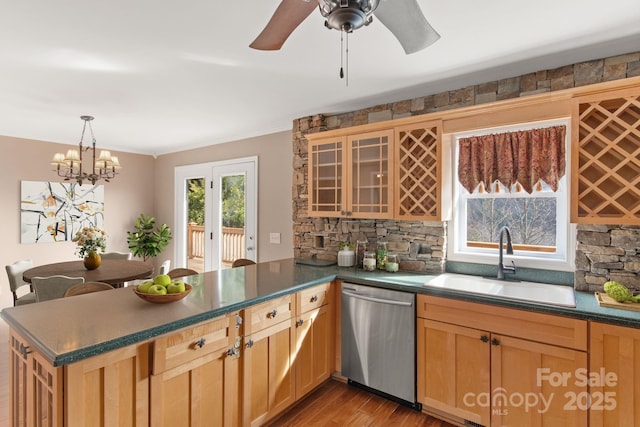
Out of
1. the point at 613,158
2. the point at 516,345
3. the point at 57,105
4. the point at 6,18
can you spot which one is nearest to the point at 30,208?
the point at 57,105

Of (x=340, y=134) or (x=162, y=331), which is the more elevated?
(x=340, y=134)

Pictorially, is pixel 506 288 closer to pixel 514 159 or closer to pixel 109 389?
pixel 514 159

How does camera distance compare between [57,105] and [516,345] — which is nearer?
[516,345]

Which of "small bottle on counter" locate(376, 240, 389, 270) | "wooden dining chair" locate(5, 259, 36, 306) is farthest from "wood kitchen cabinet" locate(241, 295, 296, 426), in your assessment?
"wooden dining chair" locate(5, 259, 36, 306)

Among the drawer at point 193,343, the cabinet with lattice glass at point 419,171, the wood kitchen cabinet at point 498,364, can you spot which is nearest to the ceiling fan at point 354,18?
the cabinet with lattice glass at point 419,171

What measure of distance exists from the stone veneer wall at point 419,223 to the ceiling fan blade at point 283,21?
1.83 metres

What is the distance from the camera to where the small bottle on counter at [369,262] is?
9.70 feet

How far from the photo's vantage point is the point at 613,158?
6.75 ft

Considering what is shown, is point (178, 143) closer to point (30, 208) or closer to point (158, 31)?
point (30, 208)

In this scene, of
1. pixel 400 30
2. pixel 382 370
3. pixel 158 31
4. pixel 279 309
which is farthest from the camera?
pixel 382 370

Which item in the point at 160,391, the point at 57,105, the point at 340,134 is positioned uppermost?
the point at 57,105

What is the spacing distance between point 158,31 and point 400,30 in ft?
4.68

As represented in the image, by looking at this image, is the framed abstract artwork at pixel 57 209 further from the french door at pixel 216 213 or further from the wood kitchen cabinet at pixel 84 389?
the wood kitchen cabinet at pixel 84 389

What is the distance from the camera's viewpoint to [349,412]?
2.38 metres
